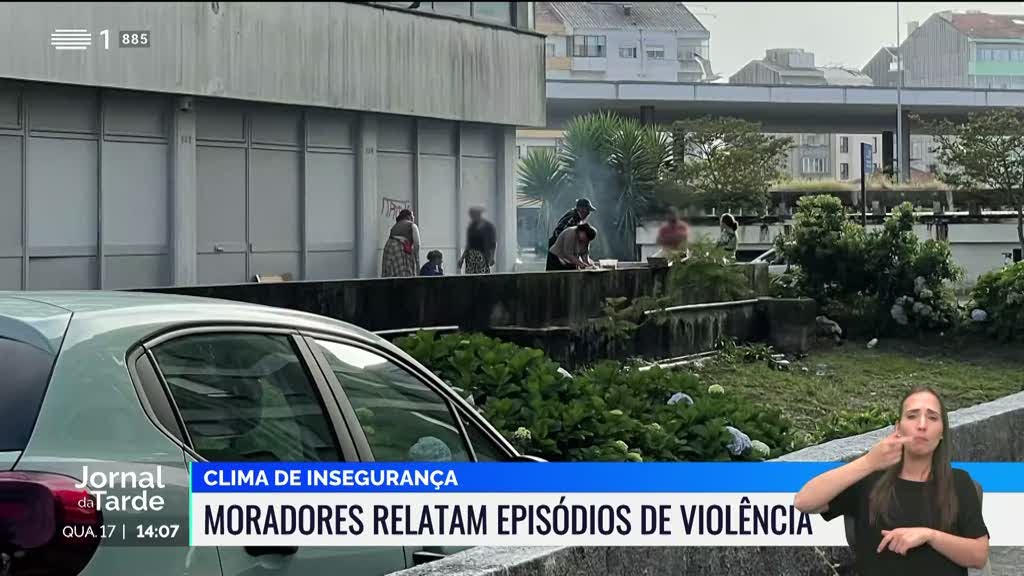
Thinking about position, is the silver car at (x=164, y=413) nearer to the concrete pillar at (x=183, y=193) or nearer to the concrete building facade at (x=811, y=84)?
the concrete pillar at (x=183, y=193)

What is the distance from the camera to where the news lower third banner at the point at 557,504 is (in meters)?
4.22

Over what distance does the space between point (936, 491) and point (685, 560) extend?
4.29 ft

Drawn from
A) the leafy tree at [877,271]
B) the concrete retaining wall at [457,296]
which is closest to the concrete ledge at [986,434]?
the concrete retaining wall at [457,296]

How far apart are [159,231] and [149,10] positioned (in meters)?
2.62

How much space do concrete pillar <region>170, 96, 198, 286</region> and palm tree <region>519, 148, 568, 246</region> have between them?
56.1 ft

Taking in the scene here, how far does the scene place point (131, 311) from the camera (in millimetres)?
4137

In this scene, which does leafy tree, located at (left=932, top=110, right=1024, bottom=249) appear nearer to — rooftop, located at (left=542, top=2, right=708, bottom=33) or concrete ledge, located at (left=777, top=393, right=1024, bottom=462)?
concrete ledge, located at (left=777, top=393, right=1024, bottom=462)

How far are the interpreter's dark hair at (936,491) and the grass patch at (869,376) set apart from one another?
8375 millimetres

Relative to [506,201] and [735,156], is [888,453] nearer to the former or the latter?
[506,201]

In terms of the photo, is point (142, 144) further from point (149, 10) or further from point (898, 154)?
point (898, 154)

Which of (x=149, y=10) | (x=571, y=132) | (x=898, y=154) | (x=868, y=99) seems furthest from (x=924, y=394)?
(x=898, y=154)

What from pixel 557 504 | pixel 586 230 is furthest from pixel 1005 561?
pixel 586 230

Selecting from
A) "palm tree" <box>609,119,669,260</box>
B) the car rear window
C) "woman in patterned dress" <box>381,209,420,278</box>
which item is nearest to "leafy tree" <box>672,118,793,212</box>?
"palm tree" <box>609,119,669,260</box>

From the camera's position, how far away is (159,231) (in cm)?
2070
